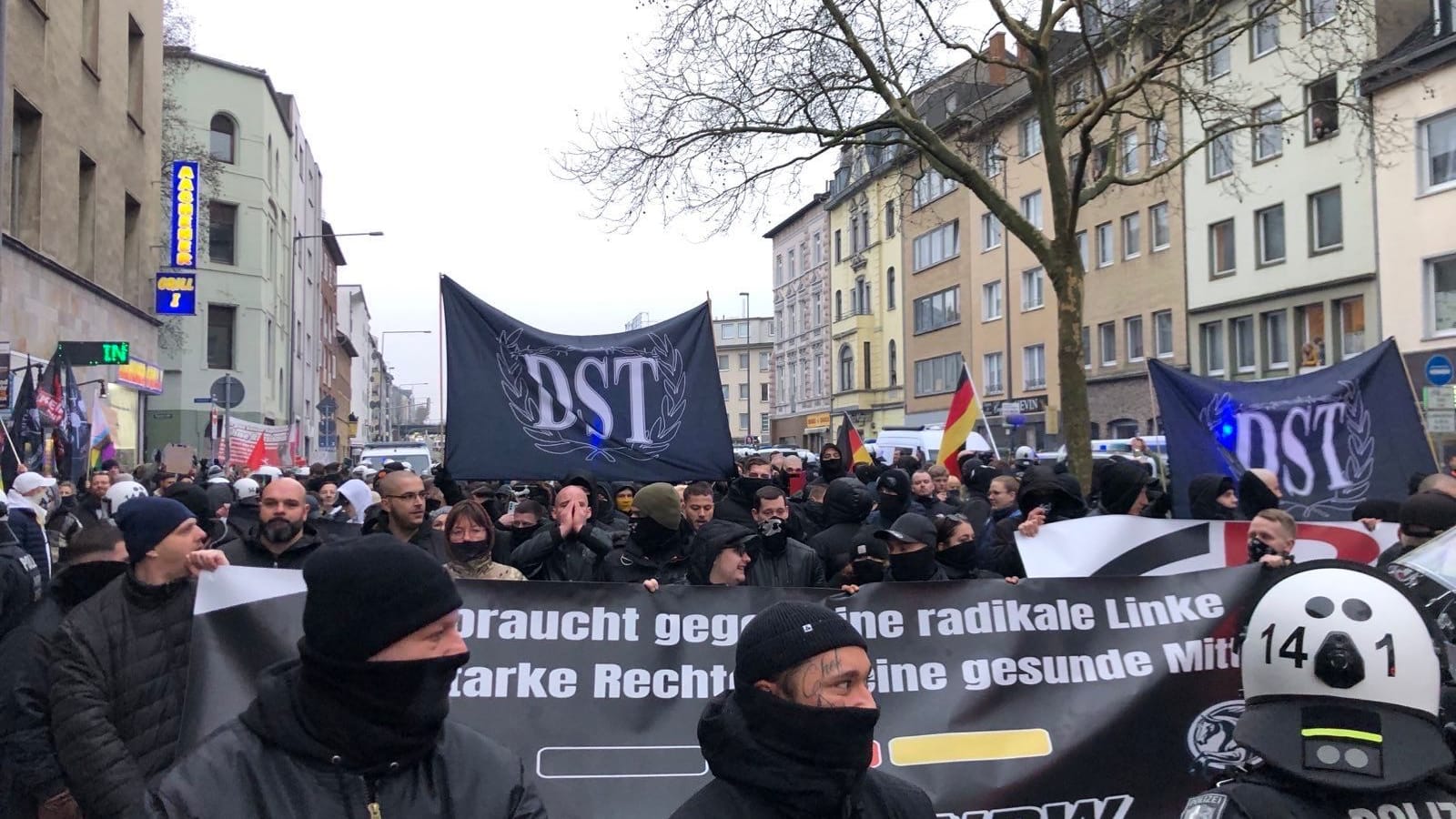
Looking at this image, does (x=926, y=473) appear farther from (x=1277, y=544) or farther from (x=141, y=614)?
(x=141, y=614)

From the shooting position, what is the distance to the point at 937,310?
183 feet

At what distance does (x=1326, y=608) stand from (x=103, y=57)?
25905mm

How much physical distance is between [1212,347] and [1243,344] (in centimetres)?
129

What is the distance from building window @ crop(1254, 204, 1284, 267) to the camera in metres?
34.0

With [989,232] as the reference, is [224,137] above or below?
above

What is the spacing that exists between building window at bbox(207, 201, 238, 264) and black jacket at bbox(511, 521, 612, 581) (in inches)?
1685

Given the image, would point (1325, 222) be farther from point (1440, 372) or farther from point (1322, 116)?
point (1440, 372)

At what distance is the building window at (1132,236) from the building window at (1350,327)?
351 inches

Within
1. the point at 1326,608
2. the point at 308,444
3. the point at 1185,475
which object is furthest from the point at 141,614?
the point at 308,444

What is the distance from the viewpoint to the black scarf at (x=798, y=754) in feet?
8.13

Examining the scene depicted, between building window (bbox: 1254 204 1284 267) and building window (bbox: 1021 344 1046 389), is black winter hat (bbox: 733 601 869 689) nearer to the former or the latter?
building window (bbox: 1254 204 1284 267)

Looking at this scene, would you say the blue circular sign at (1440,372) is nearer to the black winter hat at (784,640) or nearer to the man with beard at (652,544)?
the man with beard at (652,544)

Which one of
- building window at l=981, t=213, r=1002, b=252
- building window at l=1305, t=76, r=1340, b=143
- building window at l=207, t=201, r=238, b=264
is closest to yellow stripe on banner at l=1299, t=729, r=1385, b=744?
building window at l=1305, t=76, r=1340, b=143

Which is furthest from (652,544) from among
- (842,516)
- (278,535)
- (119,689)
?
(119,689)
